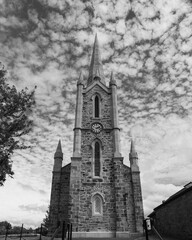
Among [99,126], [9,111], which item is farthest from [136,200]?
[9,111]

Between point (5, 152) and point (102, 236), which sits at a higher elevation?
point (5, 152)


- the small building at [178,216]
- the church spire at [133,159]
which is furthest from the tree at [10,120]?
the church spire at [133,159]

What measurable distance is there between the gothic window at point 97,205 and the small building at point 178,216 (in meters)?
5.59

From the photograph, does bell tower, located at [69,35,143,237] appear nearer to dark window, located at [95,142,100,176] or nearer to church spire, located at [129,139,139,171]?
dark window, located at [95,142,100,176]

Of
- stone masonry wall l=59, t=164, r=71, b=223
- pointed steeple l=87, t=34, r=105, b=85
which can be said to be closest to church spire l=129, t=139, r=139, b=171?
stone masonry wall l=59, t=164, r=71, b=223

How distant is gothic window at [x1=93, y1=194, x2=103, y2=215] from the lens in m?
21.0

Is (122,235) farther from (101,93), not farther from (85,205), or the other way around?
(101,93)

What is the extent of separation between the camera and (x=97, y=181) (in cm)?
2233

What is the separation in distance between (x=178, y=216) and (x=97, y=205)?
26.3 feet

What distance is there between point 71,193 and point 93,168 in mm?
3596

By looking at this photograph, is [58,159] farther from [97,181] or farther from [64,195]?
[97,181]

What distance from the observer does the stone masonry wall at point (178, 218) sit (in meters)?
14.5

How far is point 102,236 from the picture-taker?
64.5ft

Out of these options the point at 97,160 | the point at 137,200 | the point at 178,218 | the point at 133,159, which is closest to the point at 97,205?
the point at 137,200
